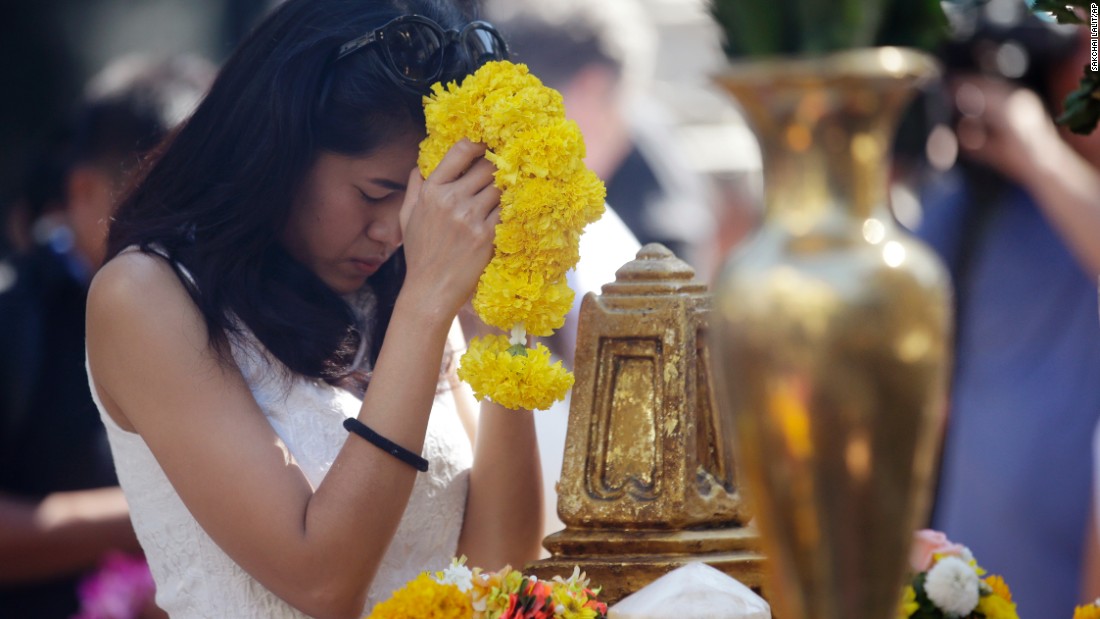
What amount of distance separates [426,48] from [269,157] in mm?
329

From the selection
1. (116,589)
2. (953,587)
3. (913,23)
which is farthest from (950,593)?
(116,589)

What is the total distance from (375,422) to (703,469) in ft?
1.66

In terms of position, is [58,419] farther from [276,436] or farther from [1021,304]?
[1021,304]

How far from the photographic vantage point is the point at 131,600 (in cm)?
329

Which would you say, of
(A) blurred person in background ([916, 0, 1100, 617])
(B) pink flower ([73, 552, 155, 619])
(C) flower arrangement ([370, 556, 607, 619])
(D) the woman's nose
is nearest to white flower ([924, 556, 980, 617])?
(C) flower arrangement ([370, 556, 607, 619])

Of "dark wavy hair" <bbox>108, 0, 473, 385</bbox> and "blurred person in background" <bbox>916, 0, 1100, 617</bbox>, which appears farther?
"blurred person in background" <bbox>916, 0, 1100, 617</bbox>

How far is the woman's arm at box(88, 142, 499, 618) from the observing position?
2.04 metres

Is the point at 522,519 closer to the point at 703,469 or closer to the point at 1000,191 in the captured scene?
the point at 703,469

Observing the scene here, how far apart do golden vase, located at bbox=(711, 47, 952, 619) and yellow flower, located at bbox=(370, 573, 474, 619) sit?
796 mm

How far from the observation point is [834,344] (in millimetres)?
822

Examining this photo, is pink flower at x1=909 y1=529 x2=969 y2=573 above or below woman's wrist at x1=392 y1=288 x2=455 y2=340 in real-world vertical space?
below

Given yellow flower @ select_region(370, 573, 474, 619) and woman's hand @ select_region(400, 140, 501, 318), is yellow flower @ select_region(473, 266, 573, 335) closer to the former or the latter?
woman's hand @ select_region(400, 140, 501, 318)

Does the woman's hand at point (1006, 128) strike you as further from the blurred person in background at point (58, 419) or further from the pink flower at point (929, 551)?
the blurred person in background at point (58, 419)

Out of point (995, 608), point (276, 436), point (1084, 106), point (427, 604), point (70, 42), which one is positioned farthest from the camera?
point (70, 42)
